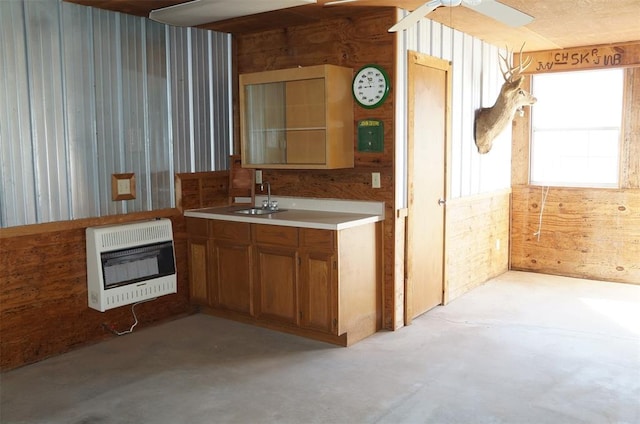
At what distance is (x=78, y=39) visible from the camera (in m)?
3.99

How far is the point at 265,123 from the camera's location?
4.71 meters

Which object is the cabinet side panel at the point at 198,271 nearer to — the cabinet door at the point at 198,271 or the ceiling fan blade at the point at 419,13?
the cabinet door at the point at 198,271

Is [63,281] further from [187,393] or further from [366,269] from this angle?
[366,269]

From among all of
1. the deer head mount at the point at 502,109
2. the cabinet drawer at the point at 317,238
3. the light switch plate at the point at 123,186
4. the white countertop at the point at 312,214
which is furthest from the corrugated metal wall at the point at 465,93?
the light switch plate at the point at 123,186

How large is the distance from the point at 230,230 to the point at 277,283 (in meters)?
0.59

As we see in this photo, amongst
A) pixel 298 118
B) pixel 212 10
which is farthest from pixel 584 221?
pixel 212 10

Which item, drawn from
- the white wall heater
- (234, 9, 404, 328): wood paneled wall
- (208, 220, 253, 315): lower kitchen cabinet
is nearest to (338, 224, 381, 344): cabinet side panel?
(234, 9, 404, 328): wood paneled wall

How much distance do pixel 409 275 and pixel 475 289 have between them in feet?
4.64

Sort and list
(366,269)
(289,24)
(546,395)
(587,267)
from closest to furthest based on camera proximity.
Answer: (546,395) < (366,269) < (289,24) < (587,267)

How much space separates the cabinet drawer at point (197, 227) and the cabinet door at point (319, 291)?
1.01 meters

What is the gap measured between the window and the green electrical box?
2805 millimetres

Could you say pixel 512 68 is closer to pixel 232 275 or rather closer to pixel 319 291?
pixel 319 291

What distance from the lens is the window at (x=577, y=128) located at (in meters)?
5.99

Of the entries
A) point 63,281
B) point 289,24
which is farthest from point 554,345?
point 63,281
